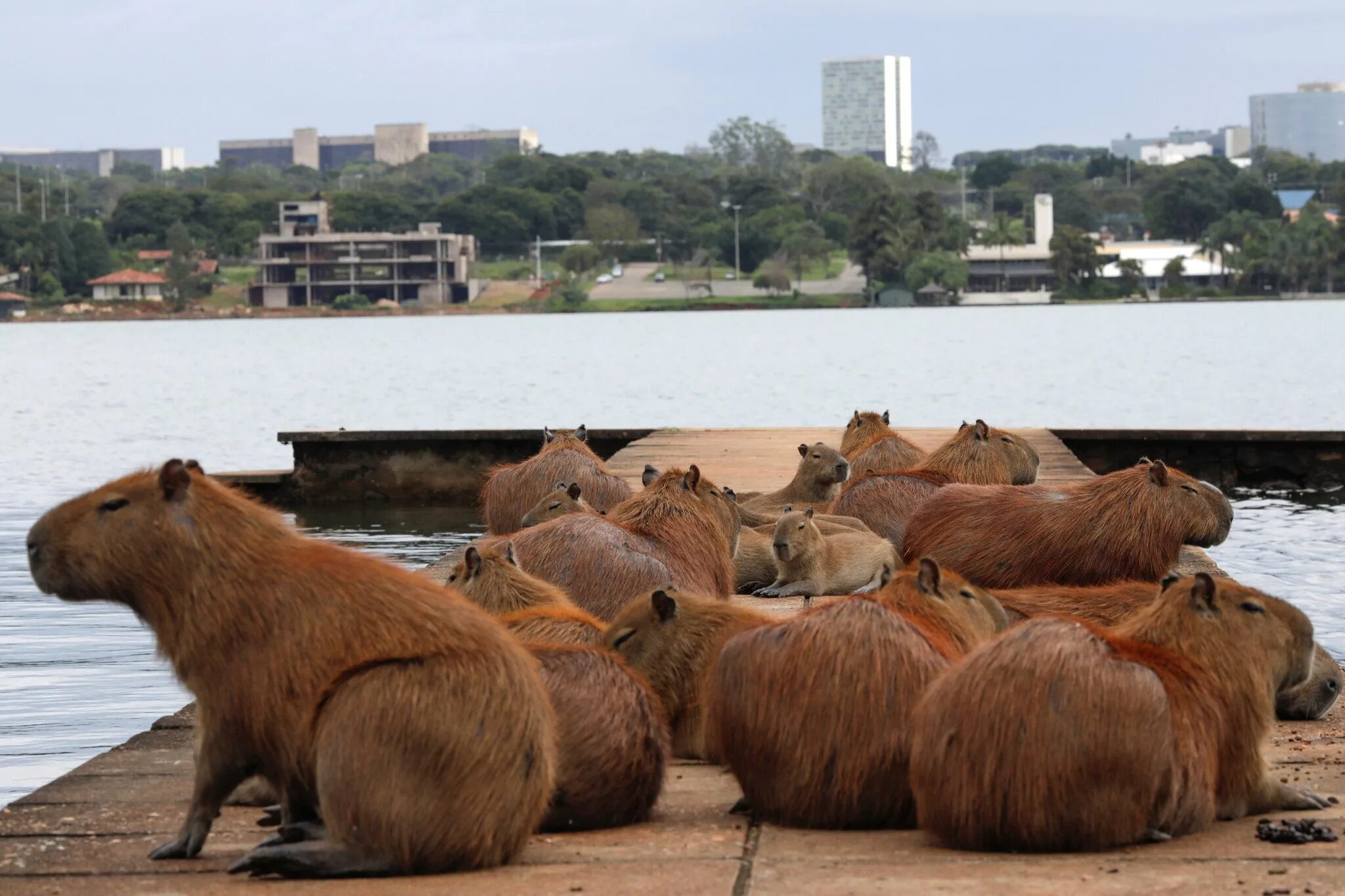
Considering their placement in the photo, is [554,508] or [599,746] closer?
[599,746]

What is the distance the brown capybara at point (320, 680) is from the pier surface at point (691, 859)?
0.07 m

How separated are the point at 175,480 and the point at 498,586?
1886 millimetres

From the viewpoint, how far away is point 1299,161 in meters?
190

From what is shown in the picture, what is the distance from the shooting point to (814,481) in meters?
10.8

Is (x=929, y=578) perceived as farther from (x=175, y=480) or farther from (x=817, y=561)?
(x=817, y=561)

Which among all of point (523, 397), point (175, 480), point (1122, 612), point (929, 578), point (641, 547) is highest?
point (175, 480)

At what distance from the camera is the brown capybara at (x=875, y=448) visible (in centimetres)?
1132

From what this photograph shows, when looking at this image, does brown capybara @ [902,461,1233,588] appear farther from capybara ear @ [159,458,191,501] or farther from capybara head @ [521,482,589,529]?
capybara ear @ [159,458,191,501]

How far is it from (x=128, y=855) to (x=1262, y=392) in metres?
45.4

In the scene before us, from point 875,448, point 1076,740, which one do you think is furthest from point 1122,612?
point 875,448

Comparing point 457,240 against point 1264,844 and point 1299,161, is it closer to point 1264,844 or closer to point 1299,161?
point 1299,161

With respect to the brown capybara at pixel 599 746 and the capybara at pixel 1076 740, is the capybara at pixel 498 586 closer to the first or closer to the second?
the brown capybara at pixel 599 746

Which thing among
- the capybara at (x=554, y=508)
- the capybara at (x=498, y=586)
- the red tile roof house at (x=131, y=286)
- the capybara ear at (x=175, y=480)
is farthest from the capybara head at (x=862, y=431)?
the red tile roof house at (x=131, y=286)

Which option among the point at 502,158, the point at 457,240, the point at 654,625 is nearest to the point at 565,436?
the point at 654,625
